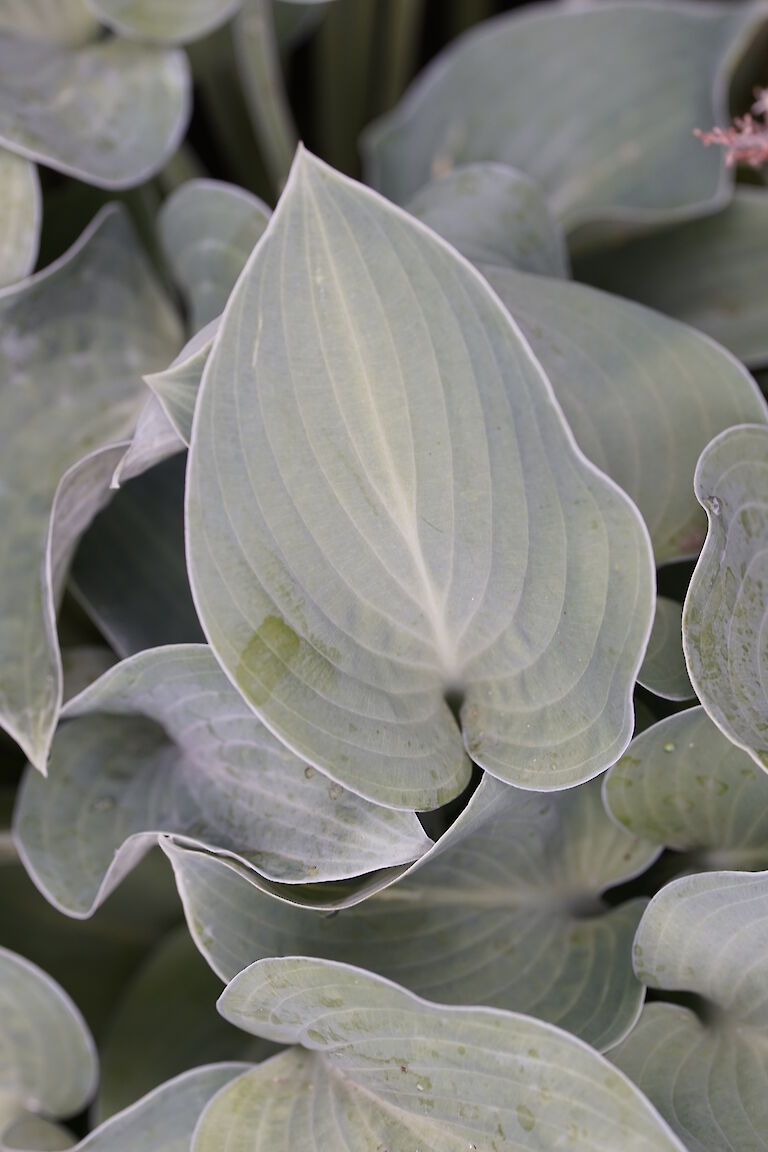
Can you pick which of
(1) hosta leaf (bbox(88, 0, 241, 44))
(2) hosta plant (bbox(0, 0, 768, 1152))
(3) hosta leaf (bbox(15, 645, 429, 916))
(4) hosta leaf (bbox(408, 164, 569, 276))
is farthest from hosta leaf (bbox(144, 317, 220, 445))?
(1) hosta leaf (bbox(88, 0, 241, 44))

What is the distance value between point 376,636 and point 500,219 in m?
0.30

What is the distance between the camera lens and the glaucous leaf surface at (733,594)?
438mm

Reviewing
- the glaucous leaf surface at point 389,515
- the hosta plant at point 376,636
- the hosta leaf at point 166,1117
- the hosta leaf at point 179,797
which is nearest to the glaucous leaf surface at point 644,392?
the hosta plant at point 376,636

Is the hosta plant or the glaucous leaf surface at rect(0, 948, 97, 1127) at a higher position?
the hosta plant

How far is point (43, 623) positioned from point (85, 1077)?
11.0 inches

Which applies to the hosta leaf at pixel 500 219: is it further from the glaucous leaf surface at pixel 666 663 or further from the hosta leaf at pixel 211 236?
the glaucous leaf surface at pixel 666 663

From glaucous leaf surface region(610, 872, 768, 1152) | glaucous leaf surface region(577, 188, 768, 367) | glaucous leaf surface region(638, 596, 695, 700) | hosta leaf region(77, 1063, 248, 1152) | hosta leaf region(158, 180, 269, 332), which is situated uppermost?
hosta leaf region(158, 180, 269, 332)

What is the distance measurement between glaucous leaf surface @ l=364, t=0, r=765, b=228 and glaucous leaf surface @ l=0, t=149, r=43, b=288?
303 millimetres

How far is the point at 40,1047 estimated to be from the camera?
61 cm

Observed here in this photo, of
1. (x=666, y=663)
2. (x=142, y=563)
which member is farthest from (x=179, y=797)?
(x=666, y=663)

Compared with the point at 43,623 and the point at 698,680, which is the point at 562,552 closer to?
the point at 698,680

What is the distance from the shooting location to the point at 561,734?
46cm

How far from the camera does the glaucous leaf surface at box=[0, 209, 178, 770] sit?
1.76ft

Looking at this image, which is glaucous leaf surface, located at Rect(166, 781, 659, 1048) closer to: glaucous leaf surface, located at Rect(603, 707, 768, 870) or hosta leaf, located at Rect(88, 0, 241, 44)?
glaucous leaf surface, located at Rect(603, 707, 768, 870)
